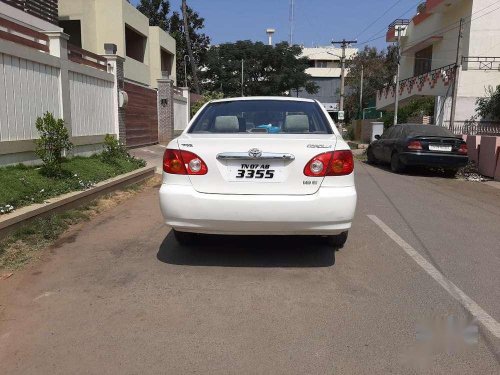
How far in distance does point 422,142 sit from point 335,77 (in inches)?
2764

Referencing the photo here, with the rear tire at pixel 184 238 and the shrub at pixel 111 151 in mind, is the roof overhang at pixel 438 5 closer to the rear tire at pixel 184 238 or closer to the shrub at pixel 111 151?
the shrub at pixel 111 151

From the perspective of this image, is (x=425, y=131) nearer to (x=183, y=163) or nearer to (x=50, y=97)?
(x=50, y=97)

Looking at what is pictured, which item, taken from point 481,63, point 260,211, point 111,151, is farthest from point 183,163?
point 481,63

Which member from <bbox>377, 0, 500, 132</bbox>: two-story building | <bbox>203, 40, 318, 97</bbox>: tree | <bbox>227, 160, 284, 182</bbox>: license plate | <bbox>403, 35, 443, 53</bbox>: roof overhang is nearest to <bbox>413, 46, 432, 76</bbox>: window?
<bbox>377, 0, 500, 132</bbox>: two-story building

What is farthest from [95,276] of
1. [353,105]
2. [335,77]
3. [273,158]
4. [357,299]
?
[335,77]

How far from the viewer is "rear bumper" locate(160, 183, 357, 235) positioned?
4.22 m

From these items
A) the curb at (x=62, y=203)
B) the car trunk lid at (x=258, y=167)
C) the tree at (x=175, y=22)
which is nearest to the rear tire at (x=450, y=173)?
the curb at (x=62, y=203)

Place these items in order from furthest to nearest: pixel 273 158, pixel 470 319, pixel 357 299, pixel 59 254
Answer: pixel 59 254 < pixel 273 158 < pixel 357 299 < pixel 470 319

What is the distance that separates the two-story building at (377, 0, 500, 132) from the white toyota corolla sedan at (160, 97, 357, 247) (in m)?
19.7

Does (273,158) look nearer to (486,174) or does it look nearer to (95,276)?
(95,276)

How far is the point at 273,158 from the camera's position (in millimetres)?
4258

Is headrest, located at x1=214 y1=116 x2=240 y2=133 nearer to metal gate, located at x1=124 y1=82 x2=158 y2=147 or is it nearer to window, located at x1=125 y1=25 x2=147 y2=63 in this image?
metal gate, located at x1=124 y1=82 x2=158 y2=147

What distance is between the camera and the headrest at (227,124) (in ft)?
16.6

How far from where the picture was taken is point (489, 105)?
2278cm
